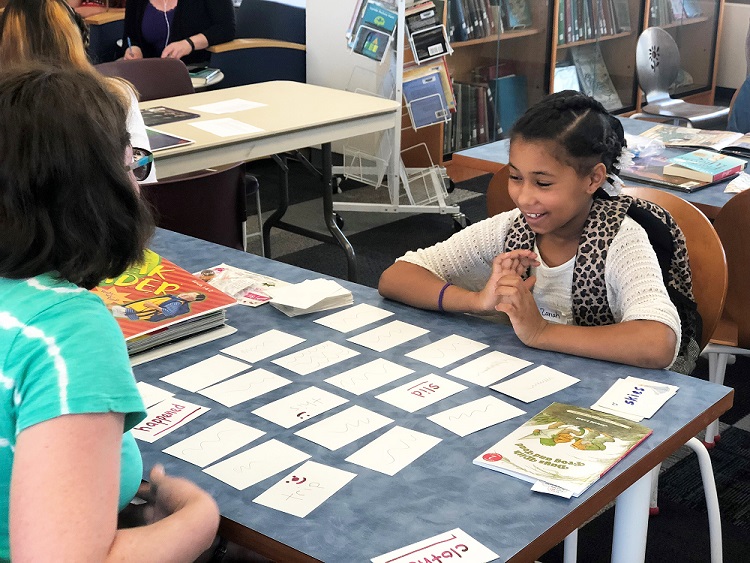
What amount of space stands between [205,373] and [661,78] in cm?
429

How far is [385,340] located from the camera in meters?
1.62

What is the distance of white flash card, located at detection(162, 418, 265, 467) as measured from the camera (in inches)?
49.8

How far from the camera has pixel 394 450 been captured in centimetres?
127

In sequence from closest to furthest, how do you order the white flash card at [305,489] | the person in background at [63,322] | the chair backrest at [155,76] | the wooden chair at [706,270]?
the person in background at [63,322], the white flash card at [305,489], the wooden chair at [706,270], the chair backrest at [155,76]

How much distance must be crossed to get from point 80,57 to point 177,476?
1.62 m

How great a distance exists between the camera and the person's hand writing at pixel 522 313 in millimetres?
1574

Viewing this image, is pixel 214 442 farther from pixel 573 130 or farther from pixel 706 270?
pixel 706 270

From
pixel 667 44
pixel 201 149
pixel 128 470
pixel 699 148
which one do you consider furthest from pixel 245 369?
pixel 667 44

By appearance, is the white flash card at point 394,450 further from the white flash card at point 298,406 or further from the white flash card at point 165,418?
the white flash card at point 165,418

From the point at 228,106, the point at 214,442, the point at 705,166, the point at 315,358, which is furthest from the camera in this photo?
the point at 228,106

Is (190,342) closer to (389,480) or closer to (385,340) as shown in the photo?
(385,340)

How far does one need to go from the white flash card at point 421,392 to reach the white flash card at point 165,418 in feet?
0.92

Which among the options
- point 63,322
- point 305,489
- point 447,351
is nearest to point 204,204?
point 447,351

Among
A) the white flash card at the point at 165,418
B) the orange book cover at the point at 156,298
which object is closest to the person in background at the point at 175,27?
the orange book cover at the point at 156,298
